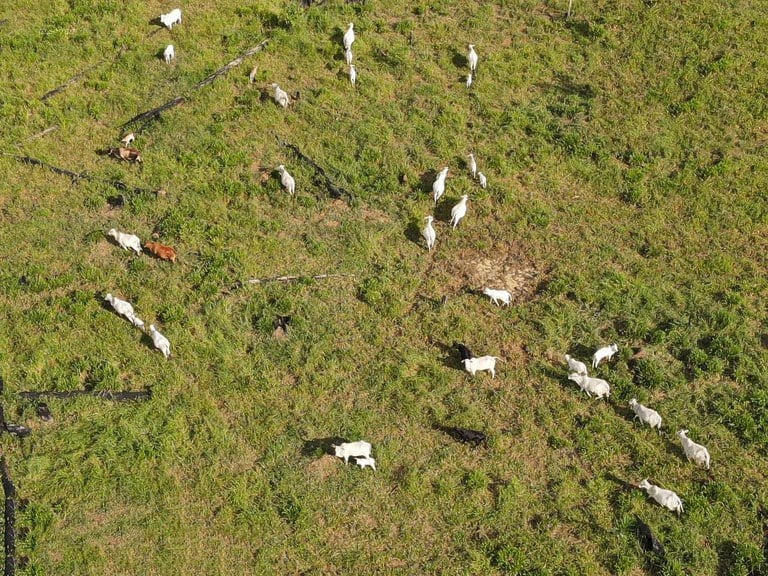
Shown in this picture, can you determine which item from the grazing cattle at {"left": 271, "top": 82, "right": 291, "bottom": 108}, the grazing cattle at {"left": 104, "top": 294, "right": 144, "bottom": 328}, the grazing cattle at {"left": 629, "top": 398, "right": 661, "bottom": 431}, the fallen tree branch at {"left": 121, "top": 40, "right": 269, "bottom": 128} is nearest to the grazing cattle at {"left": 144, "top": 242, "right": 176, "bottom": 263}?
the grazing cattle at {"left": 104, "top": 294, "right": 144, "bottom": 328}

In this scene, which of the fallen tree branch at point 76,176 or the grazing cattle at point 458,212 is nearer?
the grazing cattle at point 458,212

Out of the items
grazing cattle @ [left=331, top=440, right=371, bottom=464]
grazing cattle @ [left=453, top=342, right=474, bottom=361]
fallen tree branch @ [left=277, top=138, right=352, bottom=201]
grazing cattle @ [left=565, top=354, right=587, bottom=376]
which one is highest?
grazing cattle @ [left=565, top=354, right=587, bottom=376]

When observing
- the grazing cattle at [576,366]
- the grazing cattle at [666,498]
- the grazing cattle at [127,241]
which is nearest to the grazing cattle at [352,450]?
the grazing cattle at [576,366]

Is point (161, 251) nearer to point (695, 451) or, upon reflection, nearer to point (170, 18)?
point (170, 18)

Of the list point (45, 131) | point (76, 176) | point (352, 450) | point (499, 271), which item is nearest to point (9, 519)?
point (352, 450)

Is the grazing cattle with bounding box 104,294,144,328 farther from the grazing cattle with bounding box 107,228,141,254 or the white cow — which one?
the white cow

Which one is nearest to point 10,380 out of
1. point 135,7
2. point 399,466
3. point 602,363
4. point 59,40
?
point 399,466

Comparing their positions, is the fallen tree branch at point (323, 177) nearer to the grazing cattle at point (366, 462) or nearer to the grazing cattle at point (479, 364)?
the grazing cattle at point (479, 364)
